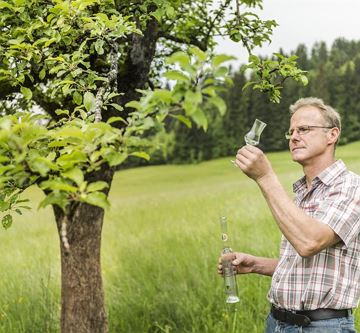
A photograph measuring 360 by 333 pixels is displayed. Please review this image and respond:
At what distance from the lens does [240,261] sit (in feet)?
11.4

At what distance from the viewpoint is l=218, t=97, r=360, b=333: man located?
2721mm

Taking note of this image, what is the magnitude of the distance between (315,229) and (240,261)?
89cm

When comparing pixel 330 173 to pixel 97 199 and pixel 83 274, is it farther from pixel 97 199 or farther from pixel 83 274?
pixel 83 274

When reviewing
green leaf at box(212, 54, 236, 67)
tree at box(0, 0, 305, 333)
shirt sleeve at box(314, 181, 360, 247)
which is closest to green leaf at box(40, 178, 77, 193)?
tree at box(0, 0, 305, 333)

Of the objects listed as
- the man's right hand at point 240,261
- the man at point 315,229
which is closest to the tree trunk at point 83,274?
the man's right hand at point 240,261

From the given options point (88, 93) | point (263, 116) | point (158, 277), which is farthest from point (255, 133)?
point (263, 116)

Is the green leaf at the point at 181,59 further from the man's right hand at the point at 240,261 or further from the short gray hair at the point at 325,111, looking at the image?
the man's right hand at the point at 240,261

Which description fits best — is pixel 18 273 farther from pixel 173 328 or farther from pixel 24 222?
pixel 24 222

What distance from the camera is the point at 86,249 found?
4625 millimetres

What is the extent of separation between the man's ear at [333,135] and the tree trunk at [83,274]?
2.08 metres

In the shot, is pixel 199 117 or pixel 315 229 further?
pixel 315 229

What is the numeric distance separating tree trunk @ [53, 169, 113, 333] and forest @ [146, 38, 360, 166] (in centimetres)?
2823

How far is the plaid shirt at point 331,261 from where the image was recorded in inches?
111

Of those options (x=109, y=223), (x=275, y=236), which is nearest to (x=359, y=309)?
(x=275, y=236)
